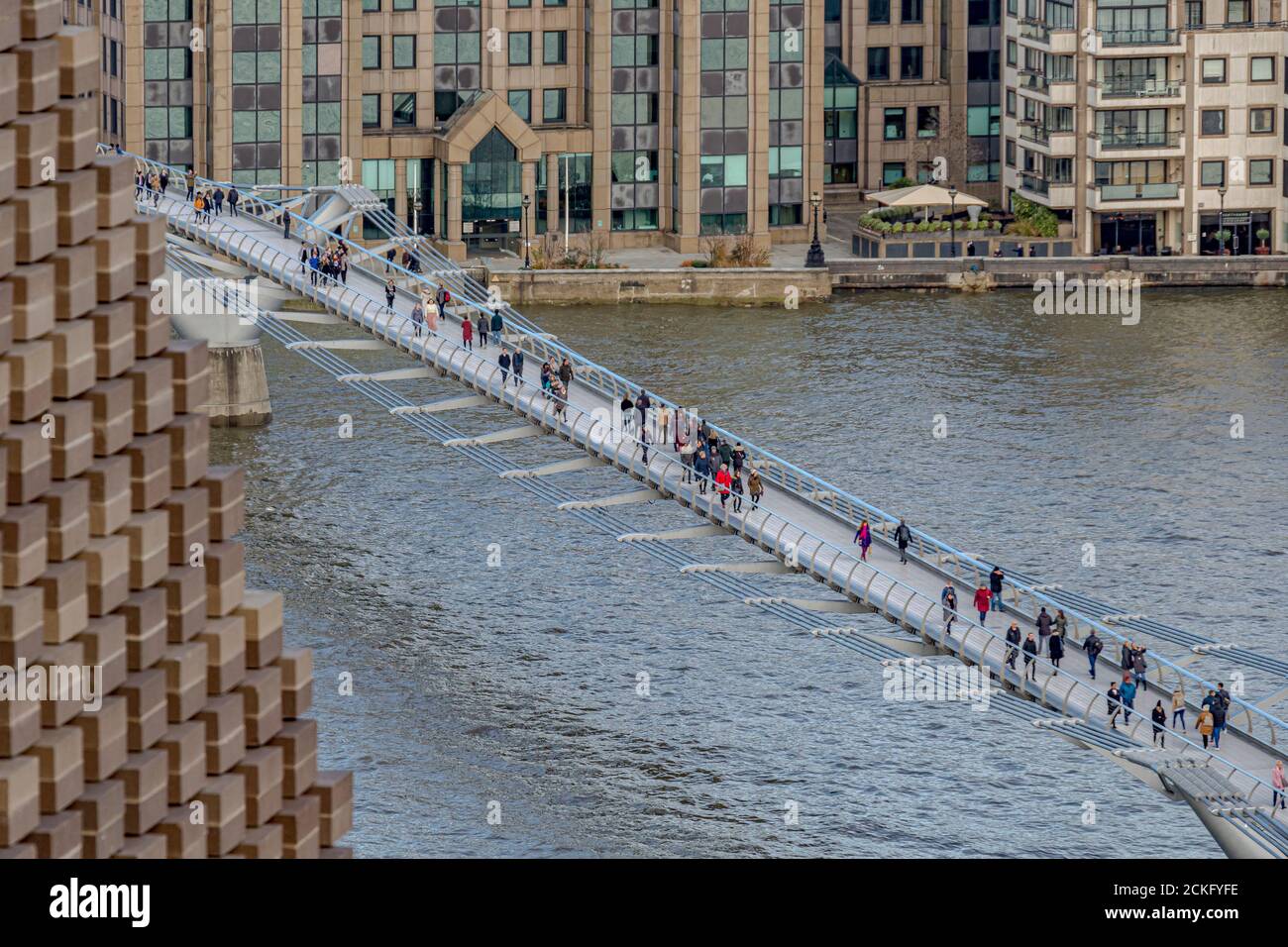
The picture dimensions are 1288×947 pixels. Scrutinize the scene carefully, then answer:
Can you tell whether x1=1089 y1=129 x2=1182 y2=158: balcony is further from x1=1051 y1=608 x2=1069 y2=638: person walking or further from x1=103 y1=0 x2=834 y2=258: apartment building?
x1=1051 y1=608 x2=1069 y2=638: person walking

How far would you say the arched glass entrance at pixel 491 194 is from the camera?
163625 mm

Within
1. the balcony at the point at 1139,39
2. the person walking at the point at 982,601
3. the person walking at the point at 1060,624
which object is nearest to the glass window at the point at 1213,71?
the balcony at the point at 1139,39

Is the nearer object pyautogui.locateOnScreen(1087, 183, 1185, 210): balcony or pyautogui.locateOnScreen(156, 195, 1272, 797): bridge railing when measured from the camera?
pyautogui.locateOnScreen(156, 195, 1272, 797): bridge railing

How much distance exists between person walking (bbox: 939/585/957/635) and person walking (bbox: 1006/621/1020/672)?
1568 mm

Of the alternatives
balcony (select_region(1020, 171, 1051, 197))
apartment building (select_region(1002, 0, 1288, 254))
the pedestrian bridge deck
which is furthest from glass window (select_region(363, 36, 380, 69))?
the pedestrian bridge deck

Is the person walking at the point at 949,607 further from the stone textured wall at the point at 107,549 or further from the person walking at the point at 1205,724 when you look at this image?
the stone textured wall at the point at 107,549

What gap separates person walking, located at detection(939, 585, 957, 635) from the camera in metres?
86.4

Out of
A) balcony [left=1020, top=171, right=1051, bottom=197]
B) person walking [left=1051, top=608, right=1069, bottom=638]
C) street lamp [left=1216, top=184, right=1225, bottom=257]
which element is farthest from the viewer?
balcony [left=1020, top=171, right=1051, bottom=197]

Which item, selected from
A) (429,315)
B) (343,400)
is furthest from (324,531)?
(343,400)

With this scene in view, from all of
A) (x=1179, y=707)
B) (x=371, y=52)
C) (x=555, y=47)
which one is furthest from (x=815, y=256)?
(x=1179, y=707)

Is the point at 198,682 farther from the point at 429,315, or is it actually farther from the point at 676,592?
the point at 429,315

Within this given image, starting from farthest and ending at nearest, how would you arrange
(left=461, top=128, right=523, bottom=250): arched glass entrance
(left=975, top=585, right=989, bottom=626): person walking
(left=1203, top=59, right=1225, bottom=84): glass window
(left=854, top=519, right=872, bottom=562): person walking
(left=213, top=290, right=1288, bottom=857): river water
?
(left=1203, top=59, right=1225, bottom=84): glass window
(left=461, top=128, right=523, bottom=250): arched glass entrance
(left=854, top=519, right=872, bottom=562): person walking
(left=975, top=585, right=989, bottom=626): person walking
(left=213, top=290, right=1288, bottom=857): river water

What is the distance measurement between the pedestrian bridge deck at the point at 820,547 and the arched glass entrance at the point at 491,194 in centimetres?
4150
